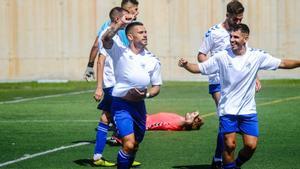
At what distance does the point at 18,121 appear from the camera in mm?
19156

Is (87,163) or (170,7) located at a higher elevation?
(170,7)

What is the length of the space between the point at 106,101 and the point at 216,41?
178 cm

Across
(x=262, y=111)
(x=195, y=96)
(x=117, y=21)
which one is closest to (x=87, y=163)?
(x=117, y=21)

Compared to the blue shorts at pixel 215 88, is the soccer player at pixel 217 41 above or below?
above

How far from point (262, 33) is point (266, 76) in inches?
48.6

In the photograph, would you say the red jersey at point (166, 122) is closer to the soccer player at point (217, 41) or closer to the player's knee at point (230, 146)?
the soccer player at point (217, 41)

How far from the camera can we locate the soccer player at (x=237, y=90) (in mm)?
11906

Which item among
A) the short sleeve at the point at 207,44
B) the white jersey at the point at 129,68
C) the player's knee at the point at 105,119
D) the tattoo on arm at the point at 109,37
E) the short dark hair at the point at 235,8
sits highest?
the short dark hair at the point at 235,8

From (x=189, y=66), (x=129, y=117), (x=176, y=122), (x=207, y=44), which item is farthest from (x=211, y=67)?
(x=176, y=122)

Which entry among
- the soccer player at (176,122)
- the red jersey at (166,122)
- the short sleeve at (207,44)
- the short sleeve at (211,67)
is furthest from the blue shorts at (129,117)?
the red jersey at (166,122)

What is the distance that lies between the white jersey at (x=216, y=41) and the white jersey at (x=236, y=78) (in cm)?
154

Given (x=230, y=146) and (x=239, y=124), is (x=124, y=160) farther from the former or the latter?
(x=239, y=124)

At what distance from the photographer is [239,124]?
12.0 meters

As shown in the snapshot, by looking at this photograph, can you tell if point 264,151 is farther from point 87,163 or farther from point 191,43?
point 191,43
